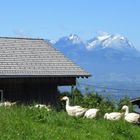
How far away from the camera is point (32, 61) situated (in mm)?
37750

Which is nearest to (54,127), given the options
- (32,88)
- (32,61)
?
(32,88)

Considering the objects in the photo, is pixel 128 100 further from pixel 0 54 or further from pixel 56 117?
pixel 56 117

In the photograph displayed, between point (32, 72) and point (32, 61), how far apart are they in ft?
7.09

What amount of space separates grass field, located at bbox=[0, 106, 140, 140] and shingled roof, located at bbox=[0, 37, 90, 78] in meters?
14.5

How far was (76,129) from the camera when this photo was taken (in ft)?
62.1

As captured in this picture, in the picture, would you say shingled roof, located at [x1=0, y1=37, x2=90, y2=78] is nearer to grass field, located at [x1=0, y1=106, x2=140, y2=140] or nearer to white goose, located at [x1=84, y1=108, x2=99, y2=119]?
white goose, located at [x1=84, y1=108, x2=99, y2=119]

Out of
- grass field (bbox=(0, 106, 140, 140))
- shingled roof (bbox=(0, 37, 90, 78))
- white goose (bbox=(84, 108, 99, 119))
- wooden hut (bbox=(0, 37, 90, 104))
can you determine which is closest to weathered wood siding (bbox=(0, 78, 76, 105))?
wooden hut (bbox=(0, 37, 90, 104))

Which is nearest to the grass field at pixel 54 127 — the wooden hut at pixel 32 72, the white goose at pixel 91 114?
the white goose at pixel 91 114

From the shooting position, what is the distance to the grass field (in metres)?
16.9

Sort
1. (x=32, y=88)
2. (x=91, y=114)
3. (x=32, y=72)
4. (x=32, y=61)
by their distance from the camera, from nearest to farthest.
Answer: (x=91, y=114) < (x=32, y=72) < (x=32, y=88) < (x=32, y=61)

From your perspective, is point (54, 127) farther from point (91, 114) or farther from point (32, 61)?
point (32, 61)

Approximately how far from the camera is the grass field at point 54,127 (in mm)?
16906

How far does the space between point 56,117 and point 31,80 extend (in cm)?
1613

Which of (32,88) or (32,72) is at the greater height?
(32,72)
